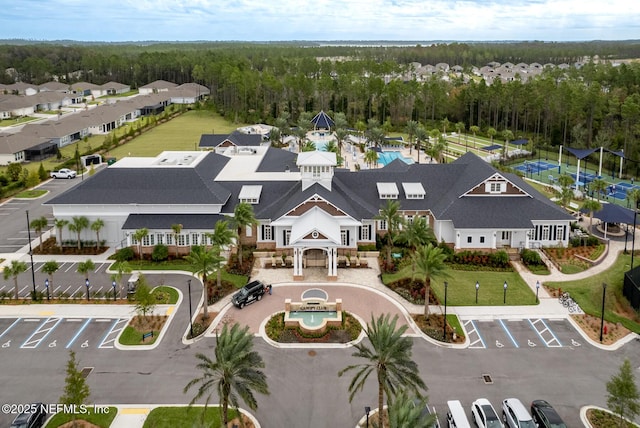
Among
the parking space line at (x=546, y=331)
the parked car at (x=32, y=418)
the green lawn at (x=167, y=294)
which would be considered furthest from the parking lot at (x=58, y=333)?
the parking space line at (x=546, y=331)

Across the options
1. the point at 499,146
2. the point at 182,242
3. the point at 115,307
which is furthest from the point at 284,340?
the point at 499,146

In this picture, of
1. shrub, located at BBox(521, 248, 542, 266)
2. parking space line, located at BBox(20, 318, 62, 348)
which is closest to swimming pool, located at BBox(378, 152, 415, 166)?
shrub, located at BBox(521, 248, 542, 266)

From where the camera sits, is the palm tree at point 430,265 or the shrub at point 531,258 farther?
the shrub at point 531,258

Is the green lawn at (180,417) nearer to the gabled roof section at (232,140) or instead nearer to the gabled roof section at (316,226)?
the gabled roof section at (316,226)

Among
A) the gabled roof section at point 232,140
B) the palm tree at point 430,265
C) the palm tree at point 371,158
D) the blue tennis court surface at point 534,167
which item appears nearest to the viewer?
the palm tree at point 430,265

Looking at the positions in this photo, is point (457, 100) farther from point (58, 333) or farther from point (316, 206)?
point (58, 333)

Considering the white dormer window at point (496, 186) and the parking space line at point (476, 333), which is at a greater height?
the white dormer window at point (496, 186)

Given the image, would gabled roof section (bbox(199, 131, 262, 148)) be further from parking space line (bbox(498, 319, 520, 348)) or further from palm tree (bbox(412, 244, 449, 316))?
parking space line (bbox(498, 319, 520, 348))
